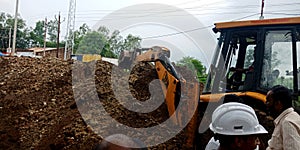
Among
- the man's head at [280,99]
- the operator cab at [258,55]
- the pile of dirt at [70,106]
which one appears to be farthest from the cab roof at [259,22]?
the man's head at [280,99]

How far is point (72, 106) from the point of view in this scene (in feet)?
19.1

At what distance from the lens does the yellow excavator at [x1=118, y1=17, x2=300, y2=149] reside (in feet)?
13.1

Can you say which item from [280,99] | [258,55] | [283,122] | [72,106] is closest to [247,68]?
[258,55]

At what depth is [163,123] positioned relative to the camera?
210 inches

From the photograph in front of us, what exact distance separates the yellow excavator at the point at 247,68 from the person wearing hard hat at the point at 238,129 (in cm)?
227

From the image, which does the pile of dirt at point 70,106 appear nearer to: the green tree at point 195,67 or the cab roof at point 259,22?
the green tree at point 195,67

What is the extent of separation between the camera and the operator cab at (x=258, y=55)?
3.97 m

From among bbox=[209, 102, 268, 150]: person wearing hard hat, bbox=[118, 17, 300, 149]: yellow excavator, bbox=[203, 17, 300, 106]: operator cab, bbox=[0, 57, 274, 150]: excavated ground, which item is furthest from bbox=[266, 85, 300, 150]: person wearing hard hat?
bbox=[0, 57, 274, 150]: excavated ground

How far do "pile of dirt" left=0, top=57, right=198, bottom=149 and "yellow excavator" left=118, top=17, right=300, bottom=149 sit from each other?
562 millimetres

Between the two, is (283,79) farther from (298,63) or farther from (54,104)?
(54,104)

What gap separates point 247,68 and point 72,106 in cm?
296

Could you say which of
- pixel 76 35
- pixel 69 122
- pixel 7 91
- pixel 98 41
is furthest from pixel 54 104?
pixel 76 35

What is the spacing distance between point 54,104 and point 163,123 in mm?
2016

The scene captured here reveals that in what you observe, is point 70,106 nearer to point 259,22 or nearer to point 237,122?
point 259,22
